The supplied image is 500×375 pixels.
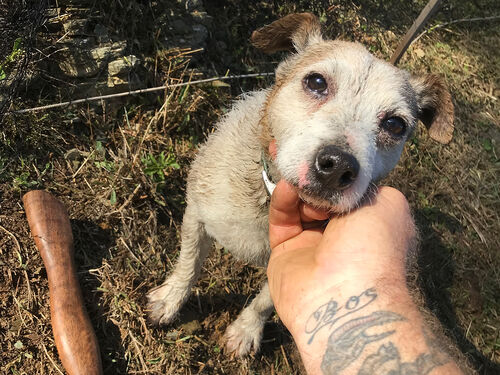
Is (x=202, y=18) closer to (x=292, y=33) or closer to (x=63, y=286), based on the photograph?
(x=292, y=33)

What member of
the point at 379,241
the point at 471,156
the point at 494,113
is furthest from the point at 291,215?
the point at 494,113

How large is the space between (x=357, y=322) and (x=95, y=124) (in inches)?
129

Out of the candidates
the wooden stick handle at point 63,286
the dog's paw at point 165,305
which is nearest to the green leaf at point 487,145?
the dog's paw at point 165,305

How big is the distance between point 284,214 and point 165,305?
1.83m

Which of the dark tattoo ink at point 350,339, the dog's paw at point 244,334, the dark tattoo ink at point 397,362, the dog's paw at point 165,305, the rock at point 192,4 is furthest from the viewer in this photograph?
the rock at point 192,4

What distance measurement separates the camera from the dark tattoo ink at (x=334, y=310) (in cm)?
224

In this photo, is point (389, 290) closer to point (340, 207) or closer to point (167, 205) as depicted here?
point (340, 207)

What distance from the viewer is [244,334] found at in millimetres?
4141

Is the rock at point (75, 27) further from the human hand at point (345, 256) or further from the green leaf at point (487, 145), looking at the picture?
the green leaf at point (487, 145)

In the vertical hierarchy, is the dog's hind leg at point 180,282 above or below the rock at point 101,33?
below

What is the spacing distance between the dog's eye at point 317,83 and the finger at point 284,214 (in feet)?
2.22

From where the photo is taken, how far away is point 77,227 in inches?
160

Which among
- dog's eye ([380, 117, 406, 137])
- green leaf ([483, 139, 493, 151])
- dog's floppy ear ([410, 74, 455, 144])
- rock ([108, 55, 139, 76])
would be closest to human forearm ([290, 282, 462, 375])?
dog's eye ([380, 117, 406, 137])

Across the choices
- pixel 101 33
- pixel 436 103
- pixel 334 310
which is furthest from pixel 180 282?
pixel 436 103
